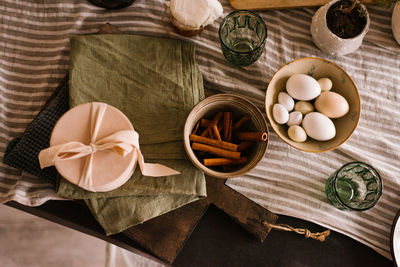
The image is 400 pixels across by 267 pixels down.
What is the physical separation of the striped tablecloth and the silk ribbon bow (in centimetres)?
12

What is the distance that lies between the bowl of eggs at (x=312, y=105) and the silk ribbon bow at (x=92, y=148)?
0.24m

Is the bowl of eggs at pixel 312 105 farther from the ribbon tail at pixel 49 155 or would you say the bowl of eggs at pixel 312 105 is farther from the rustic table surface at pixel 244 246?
the ribbon tail at pixel 49 155

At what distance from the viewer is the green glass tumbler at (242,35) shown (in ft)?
1.95

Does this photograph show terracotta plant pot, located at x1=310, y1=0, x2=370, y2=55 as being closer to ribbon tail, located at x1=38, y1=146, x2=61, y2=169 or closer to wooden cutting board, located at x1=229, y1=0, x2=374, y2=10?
wooden cutting board, located at x1=229, y1=0, x2=374, y2=10

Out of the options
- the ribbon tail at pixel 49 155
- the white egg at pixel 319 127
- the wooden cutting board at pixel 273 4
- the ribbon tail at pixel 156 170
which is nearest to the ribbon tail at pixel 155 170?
the ribbon tail at pixel 156 170

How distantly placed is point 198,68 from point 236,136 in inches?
5.8

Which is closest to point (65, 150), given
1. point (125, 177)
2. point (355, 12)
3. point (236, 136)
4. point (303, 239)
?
point (125, 177)

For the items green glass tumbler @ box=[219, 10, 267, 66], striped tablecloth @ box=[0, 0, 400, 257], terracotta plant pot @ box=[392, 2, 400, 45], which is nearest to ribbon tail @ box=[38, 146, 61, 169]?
striped tablecloth @ box=[0, 0, 400, 257]

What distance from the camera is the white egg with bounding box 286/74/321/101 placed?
1.81 feet

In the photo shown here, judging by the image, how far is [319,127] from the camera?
1.78ft

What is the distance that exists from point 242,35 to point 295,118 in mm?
204

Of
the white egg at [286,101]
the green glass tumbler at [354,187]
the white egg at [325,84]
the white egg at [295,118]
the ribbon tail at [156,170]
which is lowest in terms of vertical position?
the green glass tumbler at [354,187]

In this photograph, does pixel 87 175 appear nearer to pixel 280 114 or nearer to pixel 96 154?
pixel 96 154

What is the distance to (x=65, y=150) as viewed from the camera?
47 centimetres
